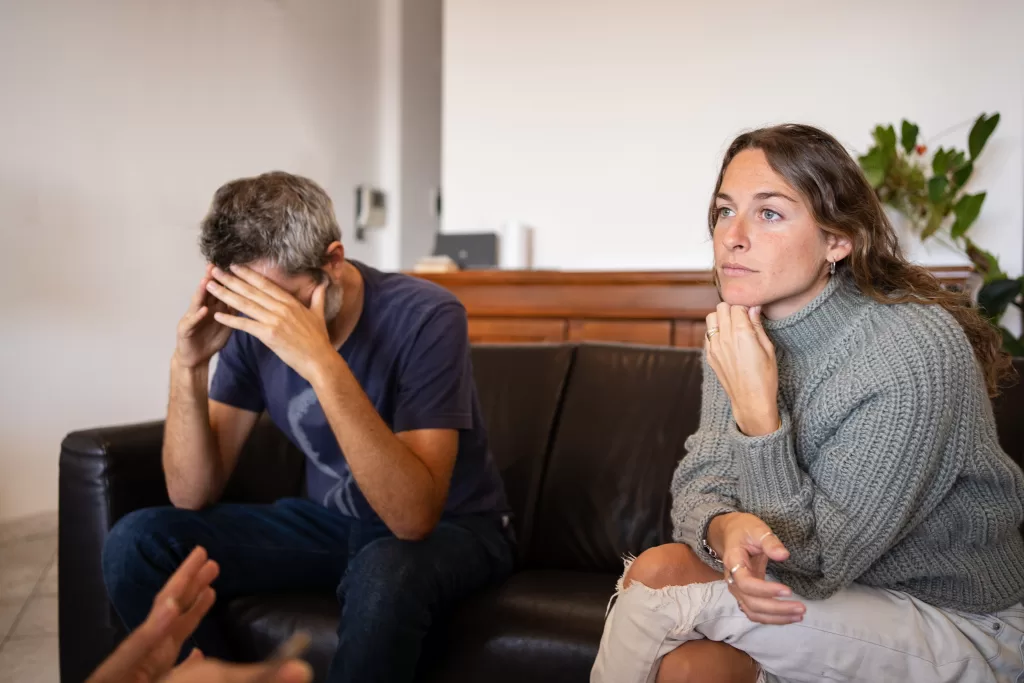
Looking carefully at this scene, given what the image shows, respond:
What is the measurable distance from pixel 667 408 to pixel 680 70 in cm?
221

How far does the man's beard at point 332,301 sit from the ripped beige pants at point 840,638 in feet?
2.47

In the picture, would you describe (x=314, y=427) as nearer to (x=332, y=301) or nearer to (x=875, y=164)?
(x=332, y=301)

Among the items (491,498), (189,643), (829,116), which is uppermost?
(829,116)

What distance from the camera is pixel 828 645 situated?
3.44 ft

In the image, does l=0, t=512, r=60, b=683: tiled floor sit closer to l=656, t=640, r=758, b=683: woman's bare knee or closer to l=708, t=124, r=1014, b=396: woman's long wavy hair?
l=656, t=640, r=758, b=683: woman's bare knee

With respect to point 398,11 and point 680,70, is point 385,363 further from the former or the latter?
point 398,11

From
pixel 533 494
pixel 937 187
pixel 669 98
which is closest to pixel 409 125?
pixel 669 98

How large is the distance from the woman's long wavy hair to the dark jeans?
2.55ft

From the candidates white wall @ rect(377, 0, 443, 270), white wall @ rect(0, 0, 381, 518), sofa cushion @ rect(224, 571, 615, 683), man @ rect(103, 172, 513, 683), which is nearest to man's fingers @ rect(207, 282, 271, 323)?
man @ rect(103, 172, 513, 683)

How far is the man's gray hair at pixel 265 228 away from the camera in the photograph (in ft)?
4.69

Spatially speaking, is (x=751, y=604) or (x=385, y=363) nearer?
(x=751, y=604)

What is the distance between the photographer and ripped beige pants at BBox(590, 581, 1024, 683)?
41.3 inches

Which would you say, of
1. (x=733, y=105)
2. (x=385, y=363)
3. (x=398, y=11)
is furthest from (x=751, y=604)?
(x=398, y=11)

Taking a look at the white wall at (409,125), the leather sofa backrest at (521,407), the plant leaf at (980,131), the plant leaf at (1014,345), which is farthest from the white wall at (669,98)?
the leather sofa backrest at (521,407)
